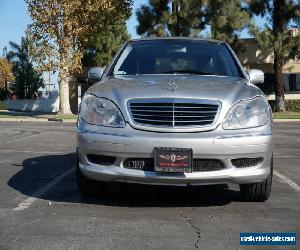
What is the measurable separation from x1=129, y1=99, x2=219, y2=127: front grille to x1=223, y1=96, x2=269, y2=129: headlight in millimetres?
156

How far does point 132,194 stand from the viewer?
238 inches

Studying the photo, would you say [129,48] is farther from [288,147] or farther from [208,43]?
[288,147]

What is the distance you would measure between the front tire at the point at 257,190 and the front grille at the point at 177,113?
0.95m

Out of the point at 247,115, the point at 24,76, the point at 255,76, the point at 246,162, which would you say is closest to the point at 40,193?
the point at 246,162

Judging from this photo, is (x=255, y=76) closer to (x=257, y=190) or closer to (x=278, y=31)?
(x=257, y=190)

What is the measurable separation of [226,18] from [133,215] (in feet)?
81.8

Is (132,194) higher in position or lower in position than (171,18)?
lower

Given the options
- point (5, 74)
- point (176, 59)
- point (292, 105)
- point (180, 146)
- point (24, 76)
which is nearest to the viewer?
point (180, 146)

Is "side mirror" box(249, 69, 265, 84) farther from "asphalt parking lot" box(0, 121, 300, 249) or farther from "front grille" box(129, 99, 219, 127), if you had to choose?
"front grille" box(129, 99, 219, 127)

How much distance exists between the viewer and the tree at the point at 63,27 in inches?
1094

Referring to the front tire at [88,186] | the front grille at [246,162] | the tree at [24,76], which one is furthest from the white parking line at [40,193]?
the tree at [24,76]

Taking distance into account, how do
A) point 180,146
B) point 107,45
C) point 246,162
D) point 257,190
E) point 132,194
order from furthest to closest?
point 107,45 < point 132,194 < point 257,190 < point 246,162 < point 180,146

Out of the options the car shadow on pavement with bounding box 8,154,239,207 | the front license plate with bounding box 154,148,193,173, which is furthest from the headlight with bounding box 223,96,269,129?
the car shadow on pavement with bounding box 8,154,239,207

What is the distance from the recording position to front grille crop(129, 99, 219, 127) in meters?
5.05
